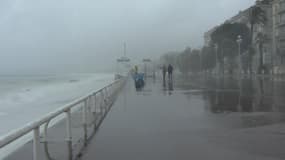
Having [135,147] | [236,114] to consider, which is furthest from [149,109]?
[135,147]

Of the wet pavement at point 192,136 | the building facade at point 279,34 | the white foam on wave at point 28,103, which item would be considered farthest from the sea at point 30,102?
the building facade at point 279,34

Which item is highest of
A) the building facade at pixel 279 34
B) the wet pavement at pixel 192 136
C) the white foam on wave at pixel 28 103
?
the building facade at pixel 279 34

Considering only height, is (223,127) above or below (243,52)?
below

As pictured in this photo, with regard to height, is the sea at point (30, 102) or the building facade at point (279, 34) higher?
the building facade at point (279, 34)

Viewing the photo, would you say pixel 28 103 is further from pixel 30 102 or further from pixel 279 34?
pixel 279 34

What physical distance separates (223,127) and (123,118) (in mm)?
3374

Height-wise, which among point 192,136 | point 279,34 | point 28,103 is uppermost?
point 279,34

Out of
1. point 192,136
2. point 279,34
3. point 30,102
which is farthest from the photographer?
point 279,34

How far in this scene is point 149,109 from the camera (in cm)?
1257

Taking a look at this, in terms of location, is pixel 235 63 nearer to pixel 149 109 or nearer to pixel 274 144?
pixel 149 109

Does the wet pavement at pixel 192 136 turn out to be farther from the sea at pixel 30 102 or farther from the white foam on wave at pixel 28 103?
the white foam on wave at pixel 28 103

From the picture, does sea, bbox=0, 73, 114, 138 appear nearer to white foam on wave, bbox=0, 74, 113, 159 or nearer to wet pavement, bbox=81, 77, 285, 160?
white foam on wave, bbox=0, 74, 113, 159

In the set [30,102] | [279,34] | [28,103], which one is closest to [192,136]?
[28,103]

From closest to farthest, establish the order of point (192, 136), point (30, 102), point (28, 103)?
1. point (192, 136)
2. point (28, 103)
3. point (30, 102)
